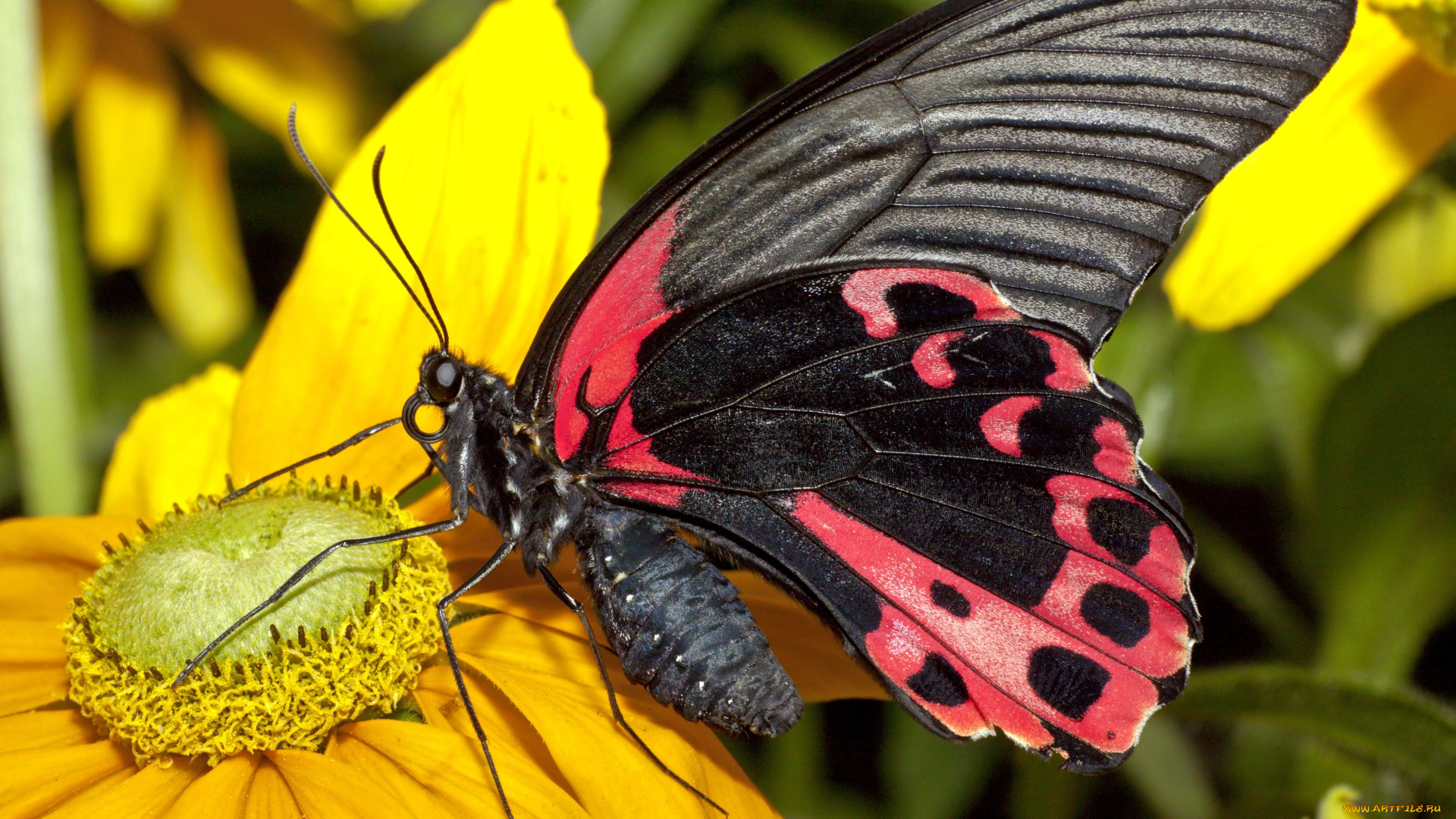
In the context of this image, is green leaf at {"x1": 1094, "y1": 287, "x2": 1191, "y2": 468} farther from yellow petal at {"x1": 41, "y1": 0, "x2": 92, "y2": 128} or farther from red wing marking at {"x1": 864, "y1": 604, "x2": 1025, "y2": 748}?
yellow petal at {"x1": 41, "y1": 0, "x2": 92, "y2": 128}

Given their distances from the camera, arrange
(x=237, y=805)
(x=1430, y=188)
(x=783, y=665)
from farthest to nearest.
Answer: (x=1430, y=188), (x=783, y=665), (x=237, y=805)

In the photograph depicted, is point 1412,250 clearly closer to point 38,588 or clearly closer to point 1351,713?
point 1351,713

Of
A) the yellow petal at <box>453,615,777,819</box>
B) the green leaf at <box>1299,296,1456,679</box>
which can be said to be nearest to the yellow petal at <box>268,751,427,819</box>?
the yellow petal at <box>453,615,777,819</box>

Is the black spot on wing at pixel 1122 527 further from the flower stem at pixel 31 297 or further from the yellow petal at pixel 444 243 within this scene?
the flower stem at pixel 31 297

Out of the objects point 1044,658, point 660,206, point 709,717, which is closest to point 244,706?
point 709,717

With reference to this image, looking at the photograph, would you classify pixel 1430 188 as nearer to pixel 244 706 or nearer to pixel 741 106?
pixel 741 106
